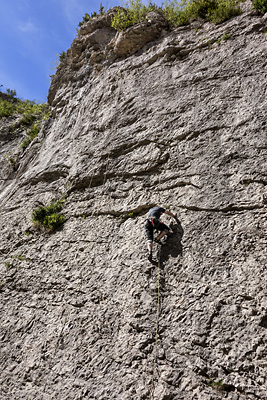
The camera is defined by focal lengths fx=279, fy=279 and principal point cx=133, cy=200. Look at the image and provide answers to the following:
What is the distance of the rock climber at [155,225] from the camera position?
207 inches

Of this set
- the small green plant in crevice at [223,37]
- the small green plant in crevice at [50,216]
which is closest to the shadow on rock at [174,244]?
the small green plant in crevice at [50,216]

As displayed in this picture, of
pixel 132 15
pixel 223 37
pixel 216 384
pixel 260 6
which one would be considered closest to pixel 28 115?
pixel 132 15

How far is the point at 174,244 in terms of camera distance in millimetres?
5180

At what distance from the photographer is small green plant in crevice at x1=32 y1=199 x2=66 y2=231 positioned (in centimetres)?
706

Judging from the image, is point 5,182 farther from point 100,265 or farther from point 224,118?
point 224,118

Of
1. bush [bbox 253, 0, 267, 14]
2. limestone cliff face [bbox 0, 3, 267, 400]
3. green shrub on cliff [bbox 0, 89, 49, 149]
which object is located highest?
bush [bbox 253, 0, 267, 14]

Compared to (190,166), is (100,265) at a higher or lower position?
lower

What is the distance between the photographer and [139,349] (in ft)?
13.9

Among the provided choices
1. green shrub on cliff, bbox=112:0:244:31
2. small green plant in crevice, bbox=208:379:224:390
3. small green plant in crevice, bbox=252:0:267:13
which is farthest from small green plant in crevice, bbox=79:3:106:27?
small green plant in crevice, bbox=208:379:224:390

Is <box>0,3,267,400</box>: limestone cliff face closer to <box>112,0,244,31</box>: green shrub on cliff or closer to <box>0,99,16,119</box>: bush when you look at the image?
<box>112,0,244,31</box>: green shrub on cliff

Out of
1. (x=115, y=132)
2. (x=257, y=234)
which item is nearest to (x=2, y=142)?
(x=115, y=132)

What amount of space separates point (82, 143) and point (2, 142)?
7065 mm

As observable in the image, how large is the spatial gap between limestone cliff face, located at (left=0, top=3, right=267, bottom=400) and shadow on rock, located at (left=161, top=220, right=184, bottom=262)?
2cm

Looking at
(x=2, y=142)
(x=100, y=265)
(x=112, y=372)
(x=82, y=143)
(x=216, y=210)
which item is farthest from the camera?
(x=2, y=142)
